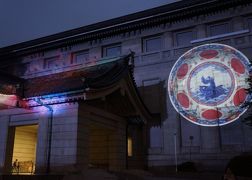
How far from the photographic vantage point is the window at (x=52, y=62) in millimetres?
34325

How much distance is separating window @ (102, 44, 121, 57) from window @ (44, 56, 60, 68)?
6.05 meters

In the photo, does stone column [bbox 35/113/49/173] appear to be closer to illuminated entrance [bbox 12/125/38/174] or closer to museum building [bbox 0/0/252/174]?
museum building [bbox 0/0/252/174]

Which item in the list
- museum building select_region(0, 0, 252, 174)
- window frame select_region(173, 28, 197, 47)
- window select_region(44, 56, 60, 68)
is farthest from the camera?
window select_region(44, 56, 60, 68)

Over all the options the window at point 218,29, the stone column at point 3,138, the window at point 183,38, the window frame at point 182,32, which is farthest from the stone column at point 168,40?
the stone column at point 3,138

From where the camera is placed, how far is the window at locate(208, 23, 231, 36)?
87.6 feet

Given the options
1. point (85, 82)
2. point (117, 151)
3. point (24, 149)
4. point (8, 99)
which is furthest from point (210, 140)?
point (8, 99)

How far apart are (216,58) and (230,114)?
201 inches

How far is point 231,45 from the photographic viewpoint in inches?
1021

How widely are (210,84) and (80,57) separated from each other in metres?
14.7

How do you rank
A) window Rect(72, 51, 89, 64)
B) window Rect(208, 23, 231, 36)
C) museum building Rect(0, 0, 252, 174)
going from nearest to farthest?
museum building Rect(0, 0, 252, 174), window Rect(208, 23, 231, 36), window Rect(72, 51, 89, 64)

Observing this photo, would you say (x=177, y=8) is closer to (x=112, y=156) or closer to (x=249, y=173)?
(x=112, y=156)

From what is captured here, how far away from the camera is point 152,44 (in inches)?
1158

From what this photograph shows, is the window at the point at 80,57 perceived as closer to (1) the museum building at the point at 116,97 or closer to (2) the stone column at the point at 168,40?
(1) the museum building at the point at 116,97

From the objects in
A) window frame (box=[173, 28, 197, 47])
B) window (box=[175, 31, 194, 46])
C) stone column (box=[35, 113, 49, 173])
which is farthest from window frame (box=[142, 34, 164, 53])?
stone column (box=[35, 113, 49, 173])
